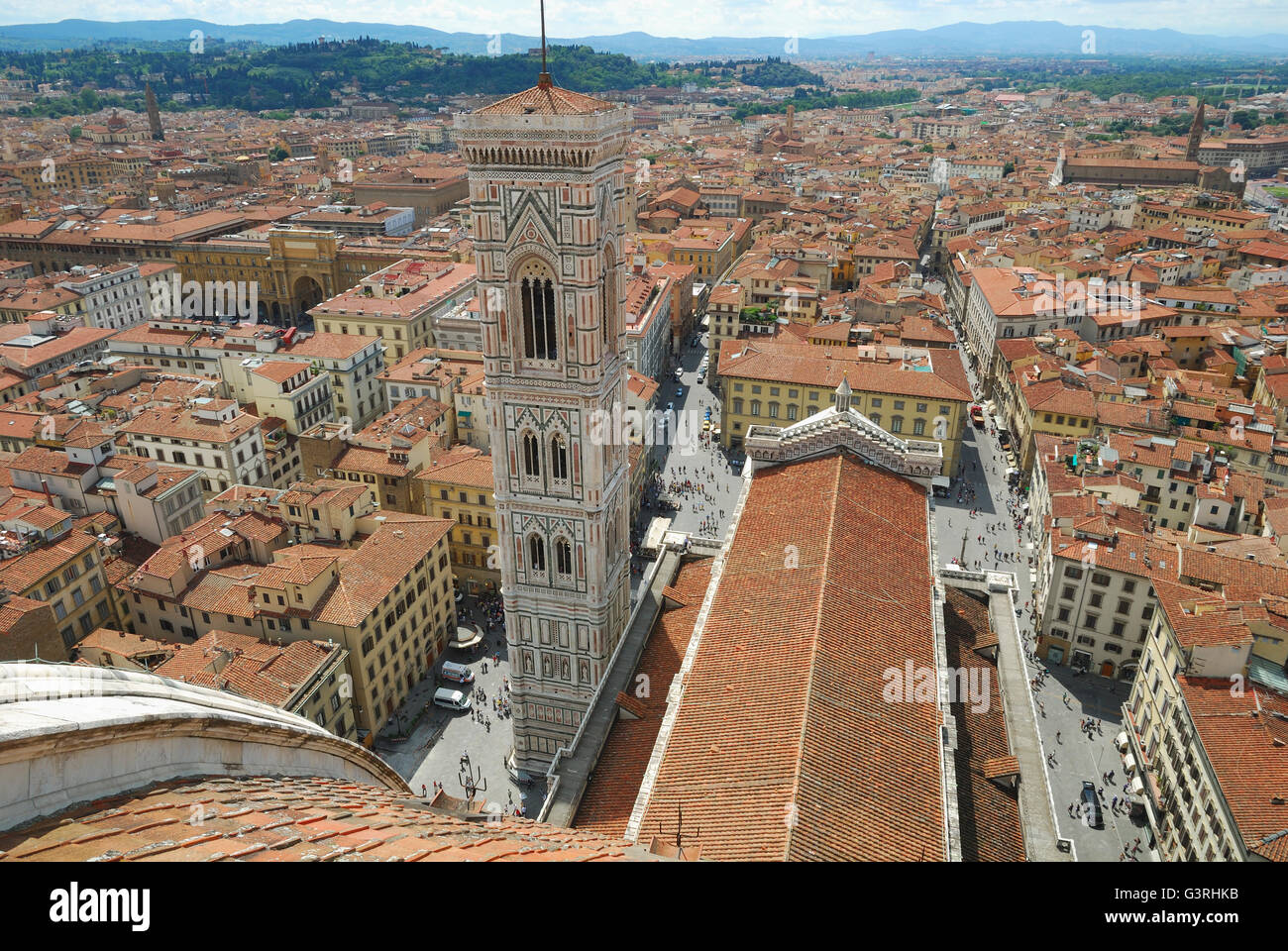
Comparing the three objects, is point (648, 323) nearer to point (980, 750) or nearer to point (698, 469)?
point (698, 469)

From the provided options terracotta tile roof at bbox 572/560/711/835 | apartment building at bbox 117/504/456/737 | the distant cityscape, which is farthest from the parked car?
apartment building at bbox 117/504/456/737

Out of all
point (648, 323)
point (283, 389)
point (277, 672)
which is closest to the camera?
point (277, 672)

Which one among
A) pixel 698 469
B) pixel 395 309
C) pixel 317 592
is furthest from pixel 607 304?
pixel 395 309

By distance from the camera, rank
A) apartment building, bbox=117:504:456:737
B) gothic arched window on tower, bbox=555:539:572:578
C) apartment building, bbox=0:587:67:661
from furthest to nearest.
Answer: apartment building, bbox=117:504:456:737, apartment building, bbox=0:587:67:661, gothic arched window on tower, bbox=555:539:572:578

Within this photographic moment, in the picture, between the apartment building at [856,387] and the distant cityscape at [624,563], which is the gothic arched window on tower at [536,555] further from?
the apartment building at [856,387]

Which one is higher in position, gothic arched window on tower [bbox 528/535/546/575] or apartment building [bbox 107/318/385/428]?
apartment building [bbox 107/318/385/428]

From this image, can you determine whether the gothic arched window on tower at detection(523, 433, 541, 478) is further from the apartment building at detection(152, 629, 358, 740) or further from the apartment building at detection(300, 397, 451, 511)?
the apartment building at detection(300, 397, 451, 511)

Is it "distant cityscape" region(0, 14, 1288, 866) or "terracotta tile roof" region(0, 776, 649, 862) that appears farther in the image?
"distant cityscape" region(0, 14, 1288, 866)
